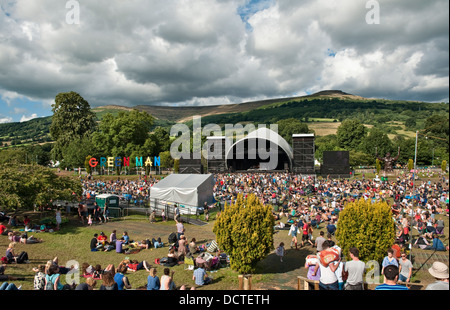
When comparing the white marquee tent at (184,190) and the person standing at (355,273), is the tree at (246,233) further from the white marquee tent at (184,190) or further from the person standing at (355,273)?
the white marquee tent at (184,190)

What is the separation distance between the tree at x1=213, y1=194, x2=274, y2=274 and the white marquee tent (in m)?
9.69

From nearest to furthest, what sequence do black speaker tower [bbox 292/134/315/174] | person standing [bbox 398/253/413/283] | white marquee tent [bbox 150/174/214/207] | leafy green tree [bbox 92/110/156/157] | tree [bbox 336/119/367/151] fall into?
person standing [bbox 398/253/413/283] < white marquee tent [bbox 150/174/214/207] < black speaker tower [bbox 292/134/315/174] < leafy green tree [bbox 92/110/156/157] < tree [bbox 336/119/367/151]

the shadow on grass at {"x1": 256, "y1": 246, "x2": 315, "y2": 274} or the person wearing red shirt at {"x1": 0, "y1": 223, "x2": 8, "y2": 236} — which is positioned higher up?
the person wearing red shirt at {"x1": 0, "y1": 223, "x2": 8, "y2": 236}

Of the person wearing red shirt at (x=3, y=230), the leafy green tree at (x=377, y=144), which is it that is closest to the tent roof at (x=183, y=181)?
the person wearing red shirt at (x=3, y=230)

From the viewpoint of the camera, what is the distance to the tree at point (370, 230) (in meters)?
7.64

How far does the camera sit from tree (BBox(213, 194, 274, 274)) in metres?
7.86

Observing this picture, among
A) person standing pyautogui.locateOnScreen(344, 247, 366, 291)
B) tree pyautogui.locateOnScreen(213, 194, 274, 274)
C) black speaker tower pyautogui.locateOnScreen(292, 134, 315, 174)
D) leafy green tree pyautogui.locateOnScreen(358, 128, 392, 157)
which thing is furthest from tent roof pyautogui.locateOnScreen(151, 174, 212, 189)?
leafy green tree pyautogui.locateOnScreen(358, 128, 392, 157)

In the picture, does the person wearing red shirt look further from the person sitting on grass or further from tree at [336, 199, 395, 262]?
tree at [336, 199, 395, 262]

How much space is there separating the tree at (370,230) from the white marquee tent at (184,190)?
36.6ft

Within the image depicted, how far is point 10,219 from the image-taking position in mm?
13406

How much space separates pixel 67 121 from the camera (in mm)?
53062

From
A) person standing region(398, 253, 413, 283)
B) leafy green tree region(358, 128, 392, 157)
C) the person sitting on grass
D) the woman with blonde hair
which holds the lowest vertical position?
the person sitting on grass

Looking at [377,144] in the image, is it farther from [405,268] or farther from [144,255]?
[144,255]
